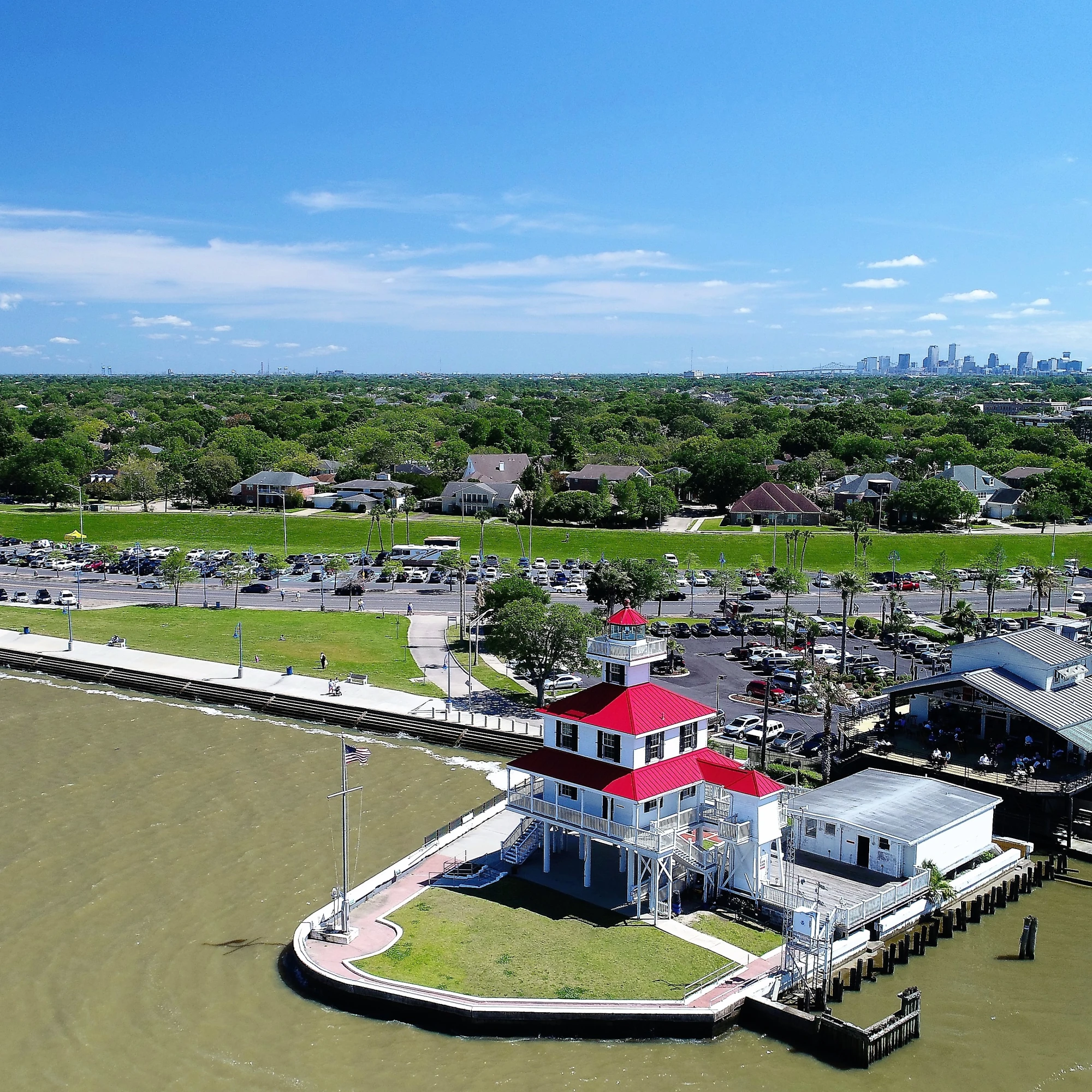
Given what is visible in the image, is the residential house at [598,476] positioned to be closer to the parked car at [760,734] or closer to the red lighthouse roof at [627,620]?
the parked car at [760,734]

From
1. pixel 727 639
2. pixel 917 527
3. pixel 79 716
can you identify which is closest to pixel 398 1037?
pixel 79 716

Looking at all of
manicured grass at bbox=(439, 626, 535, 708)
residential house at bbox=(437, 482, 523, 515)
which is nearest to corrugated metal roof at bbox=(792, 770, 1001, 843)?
manicured grass at bbox=(439, 626, 535, 708)

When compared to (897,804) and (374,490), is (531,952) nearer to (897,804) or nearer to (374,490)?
(897,804)

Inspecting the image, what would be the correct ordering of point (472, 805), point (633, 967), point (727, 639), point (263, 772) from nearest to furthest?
point (633, 967), point (472, 805), point (263, 772), point (727, 639)

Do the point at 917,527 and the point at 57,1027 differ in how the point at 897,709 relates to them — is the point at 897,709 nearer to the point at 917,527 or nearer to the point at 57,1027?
the point at 57,1027

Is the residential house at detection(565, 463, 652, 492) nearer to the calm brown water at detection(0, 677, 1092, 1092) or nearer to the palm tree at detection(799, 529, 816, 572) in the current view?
the palm tree at detection(799, 529, 816, 572)

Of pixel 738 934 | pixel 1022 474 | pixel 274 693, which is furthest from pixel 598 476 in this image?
pixel 738 934
